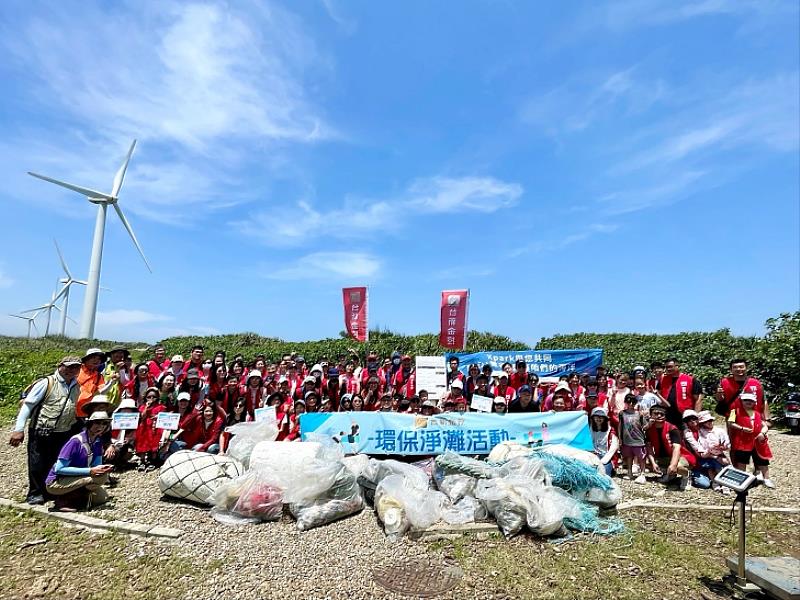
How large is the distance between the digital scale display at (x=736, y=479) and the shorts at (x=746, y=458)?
3421mm

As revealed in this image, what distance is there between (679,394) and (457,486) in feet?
13.8

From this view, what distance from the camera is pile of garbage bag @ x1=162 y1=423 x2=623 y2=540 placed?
4.78 m

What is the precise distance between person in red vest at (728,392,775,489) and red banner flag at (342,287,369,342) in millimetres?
8805

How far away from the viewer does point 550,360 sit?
12.8m

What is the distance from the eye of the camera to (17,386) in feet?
47.5

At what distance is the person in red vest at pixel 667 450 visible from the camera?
6441 millimetres

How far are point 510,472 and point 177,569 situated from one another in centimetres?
347


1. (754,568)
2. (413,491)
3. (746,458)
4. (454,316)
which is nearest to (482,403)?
(413,491)

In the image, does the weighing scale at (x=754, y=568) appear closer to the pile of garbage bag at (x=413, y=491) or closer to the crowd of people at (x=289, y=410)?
the pile of garbage bag at (x=413, y=491)

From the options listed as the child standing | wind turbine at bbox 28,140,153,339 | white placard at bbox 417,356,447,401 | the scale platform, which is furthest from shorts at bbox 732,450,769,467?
wind turbine at bbox 28,140,153,339

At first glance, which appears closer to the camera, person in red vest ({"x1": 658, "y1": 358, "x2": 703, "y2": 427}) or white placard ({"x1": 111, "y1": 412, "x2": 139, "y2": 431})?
white placard ({"x1": 111, "y1": 412, "x2": 139, "y2": 431})

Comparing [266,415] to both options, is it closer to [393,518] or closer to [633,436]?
[393,518]

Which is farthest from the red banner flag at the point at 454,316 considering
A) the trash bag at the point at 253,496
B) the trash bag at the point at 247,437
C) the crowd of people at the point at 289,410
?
the trash bag at the point at 253,496

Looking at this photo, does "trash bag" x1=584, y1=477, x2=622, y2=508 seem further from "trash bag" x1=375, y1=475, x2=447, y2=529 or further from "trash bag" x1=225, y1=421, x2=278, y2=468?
"trash bag" x1=225, y1=421, x2=278, y2=468
